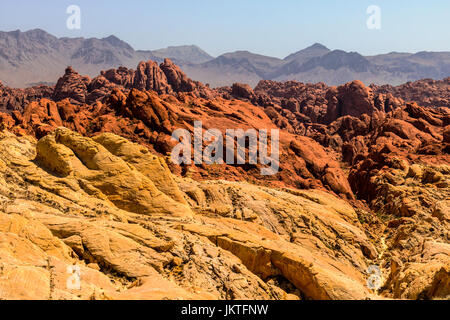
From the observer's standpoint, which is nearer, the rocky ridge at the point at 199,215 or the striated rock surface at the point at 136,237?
the striated rock surface at the point at 136,237

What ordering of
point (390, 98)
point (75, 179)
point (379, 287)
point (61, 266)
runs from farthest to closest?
point (390, 98) < point (379, 287) < point (75, 179) < point (61, 266)

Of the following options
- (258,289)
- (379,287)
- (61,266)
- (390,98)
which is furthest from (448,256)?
(390,98)

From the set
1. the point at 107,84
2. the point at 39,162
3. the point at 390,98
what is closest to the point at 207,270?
the point at 39,162

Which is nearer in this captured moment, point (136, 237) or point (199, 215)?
point (136, 237)

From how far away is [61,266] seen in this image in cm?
1562

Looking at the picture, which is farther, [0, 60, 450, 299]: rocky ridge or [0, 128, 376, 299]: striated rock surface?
[0, 60, 450, 299]: rocky ridge

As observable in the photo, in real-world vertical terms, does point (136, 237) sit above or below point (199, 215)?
above

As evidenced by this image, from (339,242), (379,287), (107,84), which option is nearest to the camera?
(379,287)

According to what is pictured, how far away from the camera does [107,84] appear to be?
15862 centimetres

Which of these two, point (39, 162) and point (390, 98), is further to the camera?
point (390, 98)
